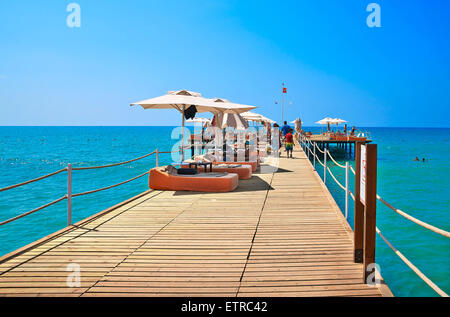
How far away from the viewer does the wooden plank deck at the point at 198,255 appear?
11.2 feet

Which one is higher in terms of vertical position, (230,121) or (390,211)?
(230,121)

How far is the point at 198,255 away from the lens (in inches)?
170

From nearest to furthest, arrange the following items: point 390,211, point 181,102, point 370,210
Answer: point 370,210
point 181,102
point 390,211

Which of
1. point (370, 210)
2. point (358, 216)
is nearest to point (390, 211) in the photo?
point (358, 216)

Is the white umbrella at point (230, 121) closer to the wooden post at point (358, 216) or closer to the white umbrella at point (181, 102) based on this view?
the white umbrella at point (181, 102)

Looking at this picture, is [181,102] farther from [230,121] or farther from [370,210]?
[230,121]

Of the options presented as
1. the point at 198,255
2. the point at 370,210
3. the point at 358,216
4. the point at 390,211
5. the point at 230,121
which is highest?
the point at 230,121

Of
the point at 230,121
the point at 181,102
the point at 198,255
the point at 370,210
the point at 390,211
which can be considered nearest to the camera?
the point at 370,210

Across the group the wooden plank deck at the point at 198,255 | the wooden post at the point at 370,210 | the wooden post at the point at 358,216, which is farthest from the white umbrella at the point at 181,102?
the wooden post at the point at 370,210

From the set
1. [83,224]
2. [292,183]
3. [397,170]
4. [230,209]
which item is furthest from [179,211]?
[397,170]

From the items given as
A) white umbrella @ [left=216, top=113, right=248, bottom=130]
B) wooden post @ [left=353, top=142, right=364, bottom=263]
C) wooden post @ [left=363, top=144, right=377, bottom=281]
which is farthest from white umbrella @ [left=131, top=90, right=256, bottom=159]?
wooden post @ [left=363, top=144, right=377, bottom=281]

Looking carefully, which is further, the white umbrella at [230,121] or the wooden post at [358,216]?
the white umbrella at [230,121]

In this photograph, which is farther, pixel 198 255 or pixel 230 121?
pixel 230 121
